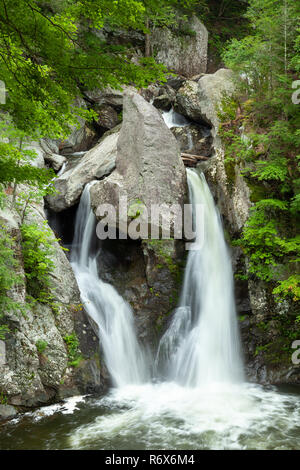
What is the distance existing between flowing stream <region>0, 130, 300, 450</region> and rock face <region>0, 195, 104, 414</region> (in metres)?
0.34

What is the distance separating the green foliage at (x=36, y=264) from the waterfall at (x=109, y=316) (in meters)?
1.29

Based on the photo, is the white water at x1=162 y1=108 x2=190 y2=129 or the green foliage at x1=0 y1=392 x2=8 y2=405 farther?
the white water at x1=162 y1=108 x2=190 y2=129

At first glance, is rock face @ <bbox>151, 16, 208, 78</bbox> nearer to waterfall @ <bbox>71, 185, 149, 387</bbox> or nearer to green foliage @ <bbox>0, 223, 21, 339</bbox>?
waterfall @ <bbox>71, 185, 149, 387</bbox>

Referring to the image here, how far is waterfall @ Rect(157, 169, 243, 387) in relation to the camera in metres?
7.79

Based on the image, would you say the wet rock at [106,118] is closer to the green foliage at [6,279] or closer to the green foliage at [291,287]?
the green foliage at [6,279]

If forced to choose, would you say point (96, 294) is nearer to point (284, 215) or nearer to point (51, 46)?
point (284, 215)

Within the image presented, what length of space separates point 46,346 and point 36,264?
5.81ft

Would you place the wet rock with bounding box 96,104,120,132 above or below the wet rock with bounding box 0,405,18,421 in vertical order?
above

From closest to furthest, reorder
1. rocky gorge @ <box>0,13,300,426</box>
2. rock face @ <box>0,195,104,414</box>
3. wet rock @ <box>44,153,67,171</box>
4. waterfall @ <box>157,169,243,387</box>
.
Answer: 1. rock face @ <box>0,195,104,414</box>
2. rocky gorge @ <box>0,13,300,426</box>
3. waterfall @ <box>157,169,243,387</box>
4. wet rock @ <box>44,153,67,171</box>

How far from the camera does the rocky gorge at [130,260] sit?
6547mm

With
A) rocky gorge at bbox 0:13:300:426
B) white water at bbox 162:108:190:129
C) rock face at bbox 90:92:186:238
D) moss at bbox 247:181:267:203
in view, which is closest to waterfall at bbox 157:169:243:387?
rocky gorge at bbox 0:13:300:426

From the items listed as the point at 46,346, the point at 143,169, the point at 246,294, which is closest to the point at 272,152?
the point at 143,169

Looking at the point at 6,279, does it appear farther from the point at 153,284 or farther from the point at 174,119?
the point at 174,119
